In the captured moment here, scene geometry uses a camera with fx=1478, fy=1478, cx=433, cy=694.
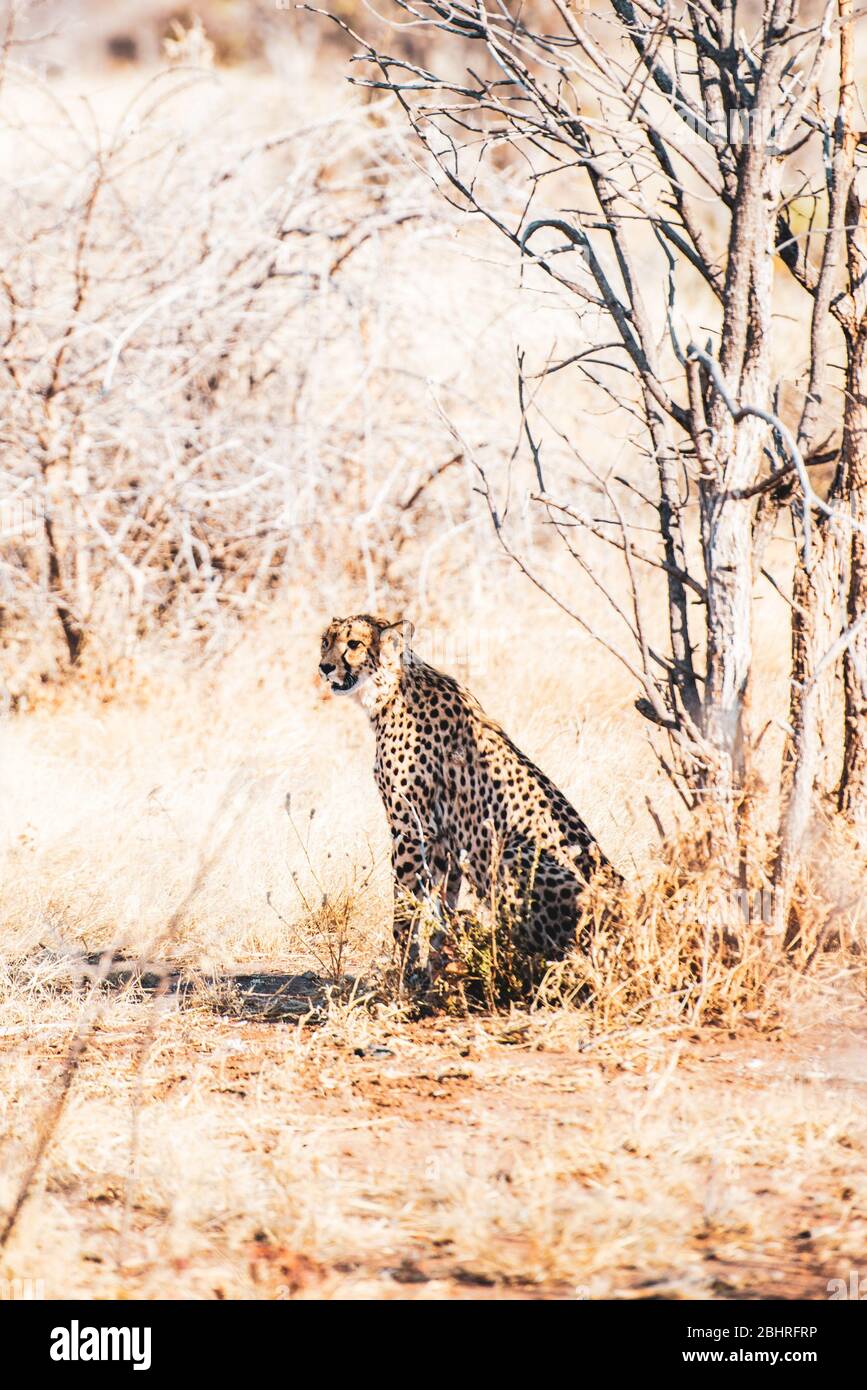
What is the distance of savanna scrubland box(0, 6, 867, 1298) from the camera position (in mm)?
2922

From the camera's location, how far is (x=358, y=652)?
15.5ft

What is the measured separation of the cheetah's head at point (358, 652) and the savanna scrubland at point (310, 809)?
501 mm

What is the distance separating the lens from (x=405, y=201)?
8445 mm

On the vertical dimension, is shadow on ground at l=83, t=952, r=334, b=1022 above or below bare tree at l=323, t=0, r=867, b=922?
below

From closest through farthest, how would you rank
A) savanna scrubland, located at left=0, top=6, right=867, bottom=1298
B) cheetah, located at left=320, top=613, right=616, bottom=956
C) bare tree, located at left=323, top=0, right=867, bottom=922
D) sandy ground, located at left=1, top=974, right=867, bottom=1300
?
sandy ground, located at left=1, top=974, right=867, bottom=1300, savanna scrubland, located at left=0, top=6, right=867, bottom=1298, bare tree, located at left=323, top=0, right=867, bottom=922, cheetah, located at left=320, top=613, right=616, bottom=956

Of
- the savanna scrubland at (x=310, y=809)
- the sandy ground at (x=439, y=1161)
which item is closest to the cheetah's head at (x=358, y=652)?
the savanna scrubland at (x=310, y=809)

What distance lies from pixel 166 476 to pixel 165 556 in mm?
663

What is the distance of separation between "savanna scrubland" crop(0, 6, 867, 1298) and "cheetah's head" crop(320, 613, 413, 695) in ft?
1.64

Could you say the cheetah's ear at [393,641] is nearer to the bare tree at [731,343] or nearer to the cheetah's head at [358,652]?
the cheetah's head at [358,652]

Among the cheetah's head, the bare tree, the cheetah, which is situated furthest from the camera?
the cheetah's head

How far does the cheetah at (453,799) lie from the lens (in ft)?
13.7

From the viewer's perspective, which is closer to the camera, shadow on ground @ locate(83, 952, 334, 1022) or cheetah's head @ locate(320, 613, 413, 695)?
shadow on ground @ locate(83, 952, 334, 1022)

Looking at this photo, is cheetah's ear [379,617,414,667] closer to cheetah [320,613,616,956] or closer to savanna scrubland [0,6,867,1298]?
cheetah [320,613,616,956]

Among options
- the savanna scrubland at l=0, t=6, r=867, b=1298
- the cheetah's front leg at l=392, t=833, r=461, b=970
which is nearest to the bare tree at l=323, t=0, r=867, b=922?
the savanna scrubland at l=0, t=6, r=867, b=1298
